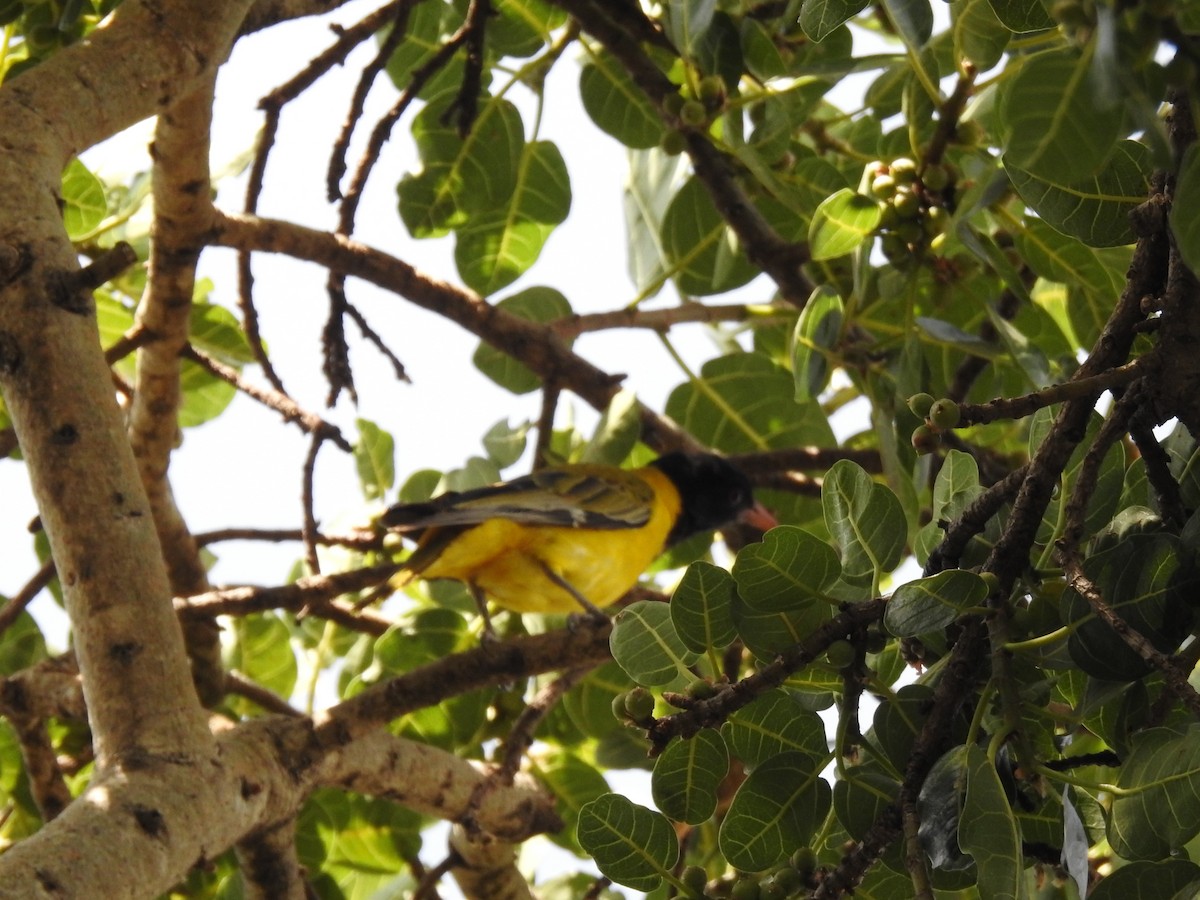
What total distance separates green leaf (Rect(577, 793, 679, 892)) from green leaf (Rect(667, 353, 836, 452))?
1849 millimetres

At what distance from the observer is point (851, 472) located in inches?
51.6

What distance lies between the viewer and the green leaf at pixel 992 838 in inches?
39.7

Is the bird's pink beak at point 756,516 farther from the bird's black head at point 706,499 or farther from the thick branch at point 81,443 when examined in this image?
the thick branch at point 81,443

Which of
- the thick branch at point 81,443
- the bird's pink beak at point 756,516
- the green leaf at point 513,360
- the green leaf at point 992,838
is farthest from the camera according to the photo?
the bird's pink beak at point 756,516

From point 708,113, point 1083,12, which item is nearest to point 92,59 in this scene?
point 708,113

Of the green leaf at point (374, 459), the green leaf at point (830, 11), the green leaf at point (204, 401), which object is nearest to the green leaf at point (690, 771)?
the green leaf at point (830, 11)

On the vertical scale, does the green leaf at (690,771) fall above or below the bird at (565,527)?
below

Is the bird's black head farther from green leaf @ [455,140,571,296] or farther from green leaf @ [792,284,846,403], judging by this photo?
green leaf @ [792,284,846,403]

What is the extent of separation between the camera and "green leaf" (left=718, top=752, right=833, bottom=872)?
1.28 metres

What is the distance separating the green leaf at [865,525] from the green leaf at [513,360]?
1.86m

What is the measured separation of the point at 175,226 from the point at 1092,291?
1582 mm

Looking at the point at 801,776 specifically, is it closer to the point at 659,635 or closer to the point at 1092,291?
the point at 659,635

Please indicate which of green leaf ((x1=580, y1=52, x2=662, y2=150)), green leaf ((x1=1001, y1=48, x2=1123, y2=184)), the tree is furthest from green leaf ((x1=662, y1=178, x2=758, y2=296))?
green leaf ((x1=1001, y1=48, x2=1123, y2=184))

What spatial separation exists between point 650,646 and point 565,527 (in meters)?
2.07
